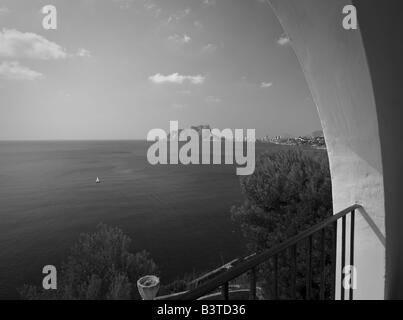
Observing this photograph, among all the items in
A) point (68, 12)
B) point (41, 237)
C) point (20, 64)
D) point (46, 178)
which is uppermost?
point (20, 64)

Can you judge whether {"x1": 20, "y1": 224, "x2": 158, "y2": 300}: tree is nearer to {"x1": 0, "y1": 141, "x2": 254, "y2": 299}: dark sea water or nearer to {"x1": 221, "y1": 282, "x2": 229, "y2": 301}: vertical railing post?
{"x1": 0, "y1": 141, "x2": 254, "y2": 299}: dark sea water

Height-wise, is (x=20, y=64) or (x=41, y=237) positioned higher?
(x=20, y=64)

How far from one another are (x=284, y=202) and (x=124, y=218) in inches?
1137

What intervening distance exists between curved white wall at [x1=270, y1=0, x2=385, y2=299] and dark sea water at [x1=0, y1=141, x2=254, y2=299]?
22074 millimetres

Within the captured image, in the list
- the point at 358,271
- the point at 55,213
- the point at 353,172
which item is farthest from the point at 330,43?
the point at 55,213

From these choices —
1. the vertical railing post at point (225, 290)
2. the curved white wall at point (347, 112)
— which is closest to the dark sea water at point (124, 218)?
the curved white wall at point (347, 112)

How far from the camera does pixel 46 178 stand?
5916 centimetres

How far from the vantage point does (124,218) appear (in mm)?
35375

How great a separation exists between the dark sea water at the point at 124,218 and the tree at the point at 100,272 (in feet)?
14.9

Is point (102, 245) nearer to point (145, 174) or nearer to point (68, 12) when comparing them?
point (68, 12)

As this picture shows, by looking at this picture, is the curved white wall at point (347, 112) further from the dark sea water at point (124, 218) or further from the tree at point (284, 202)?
the dark sea water at point (124, 218)

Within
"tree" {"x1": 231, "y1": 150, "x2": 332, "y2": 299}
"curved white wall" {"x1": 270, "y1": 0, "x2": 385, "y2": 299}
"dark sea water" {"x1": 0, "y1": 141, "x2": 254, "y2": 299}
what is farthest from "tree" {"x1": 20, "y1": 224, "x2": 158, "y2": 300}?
"curved white wall" {"x1": 270, "y1": 0, "x2": 385, "y2": 299}

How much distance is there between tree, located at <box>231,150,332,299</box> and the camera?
890 cm
